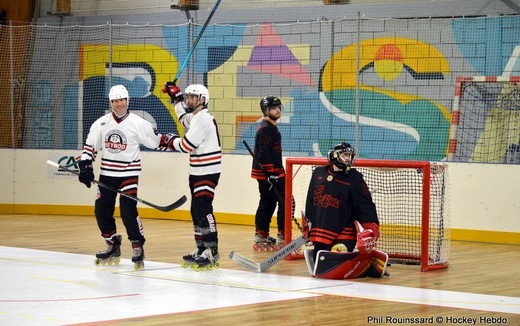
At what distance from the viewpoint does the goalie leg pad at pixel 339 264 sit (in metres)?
7.96

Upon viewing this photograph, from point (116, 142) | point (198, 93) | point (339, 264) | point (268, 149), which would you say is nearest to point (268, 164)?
point (268, 149)

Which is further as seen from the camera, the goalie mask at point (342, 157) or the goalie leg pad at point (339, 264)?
the goalie mask at point (342, 157)

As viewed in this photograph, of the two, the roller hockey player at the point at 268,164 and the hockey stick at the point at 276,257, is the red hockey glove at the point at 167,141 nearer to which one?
the hockey stick at the point at 276,257

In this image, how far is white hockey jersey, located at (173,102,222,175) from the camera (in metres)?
8.38

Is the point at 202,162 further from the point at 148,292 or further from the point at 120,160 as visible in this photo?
the point at 148,292

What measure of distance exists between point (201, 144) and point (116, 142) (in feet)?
2.25

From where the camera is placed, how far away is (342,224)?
321 inches

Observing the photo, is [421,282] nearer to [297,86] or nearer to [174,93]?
[174,93]

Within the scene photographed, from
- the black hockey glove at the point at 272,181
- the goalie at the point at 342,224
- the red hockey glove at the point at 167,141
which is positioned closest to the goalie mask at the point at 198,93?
the red hockey glove at the point at 167,141

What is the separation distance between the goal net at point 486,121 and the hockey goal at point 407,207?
156 cm

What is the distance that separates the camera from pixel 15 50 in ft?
50.5

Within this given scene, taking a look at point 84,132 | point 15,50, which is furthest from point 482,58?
point 15,50

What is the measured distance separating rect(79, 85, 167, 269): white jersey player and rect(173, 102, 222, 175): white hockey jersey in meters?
0.34

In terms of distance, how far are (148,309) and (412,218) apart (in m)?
4.51
